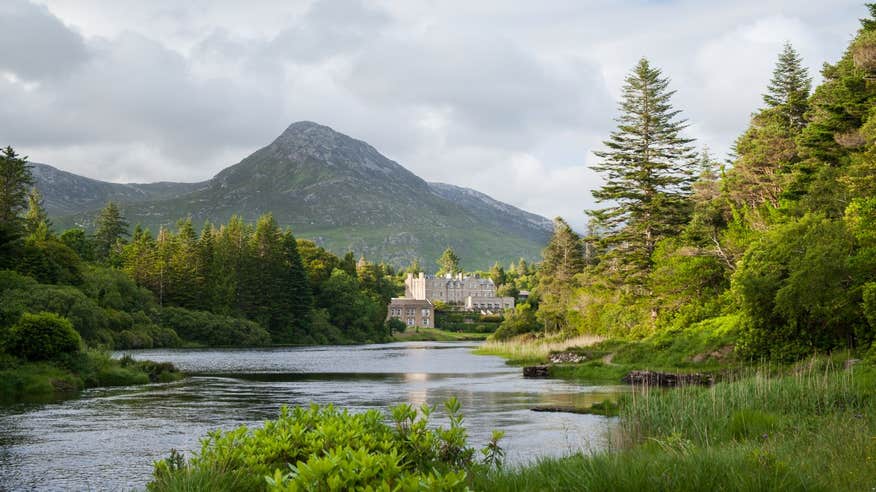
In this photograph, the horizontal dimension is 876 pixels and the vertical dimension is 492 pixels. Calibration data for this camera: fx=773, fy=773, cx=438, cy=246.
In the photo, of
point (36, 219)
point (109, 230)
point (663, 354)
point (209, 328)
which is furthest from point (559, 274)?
point (109, 230)

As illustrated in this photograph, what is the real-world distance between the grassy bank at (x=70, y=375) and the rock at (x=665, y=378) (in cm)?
2571

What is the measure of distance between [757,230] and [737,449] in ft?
125

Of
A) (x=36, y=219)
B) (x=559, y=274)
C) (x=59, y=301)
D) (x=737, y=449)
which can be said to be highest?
(x=36, y=219)

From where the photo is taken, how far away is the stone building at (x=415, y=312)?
19250cm

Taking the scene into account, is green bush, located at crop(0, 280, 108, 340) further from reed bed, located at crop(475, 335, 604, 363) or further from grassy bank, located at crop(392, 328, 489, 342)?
grassy bank, located at crop(392, 328, 489, 342)

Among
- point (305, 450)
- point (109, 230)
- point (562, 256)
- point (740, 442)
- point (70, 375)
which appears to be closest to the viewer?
point (305, 450)

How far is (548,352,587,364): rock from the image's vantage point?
49969 mm

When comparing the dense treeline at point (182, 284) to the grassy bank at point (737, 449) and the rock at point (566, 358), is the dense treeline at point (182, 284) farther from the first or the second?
the grassy bank at point (737, 449)

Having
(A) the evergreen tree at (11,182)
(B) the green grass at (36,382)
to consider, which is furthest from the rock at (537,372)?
(A) the evergreen tree at (11,182)

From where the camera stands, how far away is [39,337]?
1411 inches

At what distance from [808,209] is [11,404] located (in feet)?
127

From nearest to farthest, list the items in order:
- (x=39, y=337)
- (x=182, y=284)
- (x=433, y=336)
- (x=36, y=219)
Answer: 1. (x=39, y=337)
2. (x=182, y=284)
3. (x=36, y=219)
4. (x=433, y=336)

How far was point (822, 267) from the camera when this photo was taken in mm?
32281

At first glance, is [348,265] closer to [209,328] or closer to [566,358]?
[209,328]
